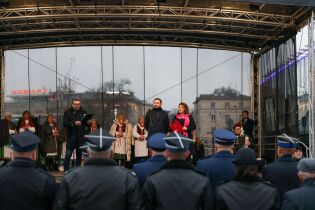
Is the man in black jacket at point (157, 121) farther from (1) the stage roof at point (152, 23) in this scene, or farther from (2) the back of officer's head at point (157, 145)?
(2) the back of officer's head at point (157, 145)

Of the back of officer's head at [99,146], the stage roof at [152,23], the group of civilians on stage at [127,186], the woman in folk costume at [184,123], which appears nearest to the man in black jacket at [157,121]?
the woman in folk costume at [184,123]

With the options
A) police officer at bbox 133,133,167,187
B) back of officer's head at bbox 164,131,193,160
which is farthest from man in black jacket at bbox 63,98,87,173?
back of officer's head at bbox 164,131,193,160

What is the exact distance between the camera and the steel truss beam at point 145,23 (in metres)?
12.6

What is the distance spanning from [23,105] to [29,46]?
2.05m

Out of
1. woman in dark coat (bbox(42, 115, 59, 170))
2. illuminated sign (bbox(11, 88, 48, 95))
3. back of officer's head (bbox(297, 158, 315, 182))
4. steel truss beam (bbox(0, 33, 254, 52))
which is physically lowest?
woman in dark coat (bbox(42, 115, 59, 170))

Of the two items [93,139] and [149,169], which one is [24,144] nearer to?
[93,139]

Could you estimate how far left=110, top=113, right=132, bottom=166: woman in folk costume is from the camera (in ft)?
41.1

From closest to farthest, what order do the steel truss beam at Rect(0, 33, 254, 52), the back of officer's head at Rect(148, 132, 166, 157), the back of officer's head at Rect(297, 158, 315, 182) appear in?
the back of officer's head at Rect(297, 158, 315, 182), the back of officer's head at Rect(148, 132, 166, 157), the steel truss beam at Rect(0, 33, 254, 52)

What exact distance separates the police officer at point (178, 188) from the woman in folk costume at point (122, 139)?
350 inches

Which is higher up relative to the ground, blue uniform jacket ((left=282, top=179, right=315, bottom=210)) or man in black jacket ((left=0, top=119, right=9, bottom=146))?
man in black jacket ((left=0, top=119, right=9, bottom=146))

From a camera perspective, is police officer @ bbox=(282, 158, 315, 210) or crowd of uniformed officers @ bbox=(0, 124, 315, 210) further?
police officer @ bbox=(282, 158, 315, 210)

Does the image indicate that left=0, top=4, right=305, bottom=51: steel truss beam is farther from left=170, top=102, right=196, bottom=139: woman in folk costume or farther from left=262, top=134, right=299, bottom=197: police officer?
left=262, top=134, right=299, bottom=197: police officer

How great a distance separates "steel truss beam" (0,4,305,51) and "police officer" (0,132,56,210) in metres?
9.07

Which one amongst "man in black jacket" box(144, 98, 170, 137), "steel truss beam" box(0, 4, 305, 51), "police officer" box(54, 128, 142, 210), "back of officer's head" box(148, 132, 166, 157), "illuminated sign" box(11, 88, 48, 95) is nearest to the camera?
"police officer" box(54, 128, 142, 210)
